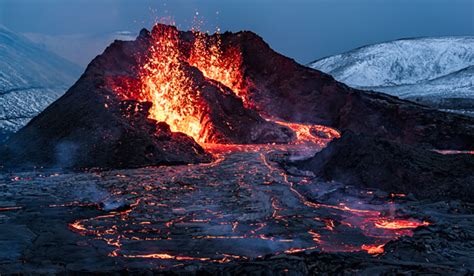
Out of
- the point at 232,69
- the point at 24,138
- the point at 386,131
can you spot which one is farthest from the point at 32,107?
the point at 386,131

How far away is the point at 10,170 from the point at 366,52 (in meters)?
107

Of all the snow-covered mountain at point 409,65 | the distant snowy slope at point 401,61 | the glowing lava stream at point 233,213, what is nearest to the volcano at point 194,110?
the glowing lava stream at point 233,213

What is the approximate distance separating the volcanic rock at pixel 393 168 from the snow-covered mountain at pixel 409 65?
6845 cm

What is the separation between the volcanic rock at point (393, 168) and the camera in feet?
40.5

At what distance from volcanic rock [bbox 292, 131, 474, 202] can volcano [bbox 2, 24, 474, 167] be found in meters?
4.80

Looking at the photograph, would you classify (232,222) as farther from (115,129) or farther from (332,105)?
(332,105)

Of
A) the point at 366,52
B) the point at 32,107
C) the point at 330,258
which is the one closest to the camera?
the point at 330,258

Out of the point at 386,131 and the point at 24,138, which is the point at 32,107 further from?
the point at 386,131

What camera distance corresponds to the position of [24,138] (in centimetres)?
1855

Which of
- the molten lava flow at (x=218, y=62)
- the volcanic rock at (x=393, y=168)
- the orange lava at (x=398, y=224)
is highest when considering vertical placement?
the molten lava flow at (x=218, y=62)

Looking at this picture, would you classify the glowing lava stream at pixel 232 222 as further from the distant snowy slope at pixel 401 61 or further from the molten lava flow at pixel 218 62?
the distant snowy slope at pixel 401 61

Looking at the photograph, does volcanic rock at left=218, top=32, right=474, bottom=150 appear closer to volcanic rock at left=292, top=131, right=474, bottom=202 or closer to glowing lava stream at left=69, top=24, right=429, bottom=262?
glowing lava stream at left=69, top=24, right=429, bottom=262

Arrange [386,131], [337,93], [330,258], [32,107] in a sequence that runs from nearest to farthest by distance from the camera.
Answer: [330,258] < [386,131] < [337,93] < [32,107]

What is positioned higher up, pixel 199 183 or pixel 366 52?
pixel 366 52
